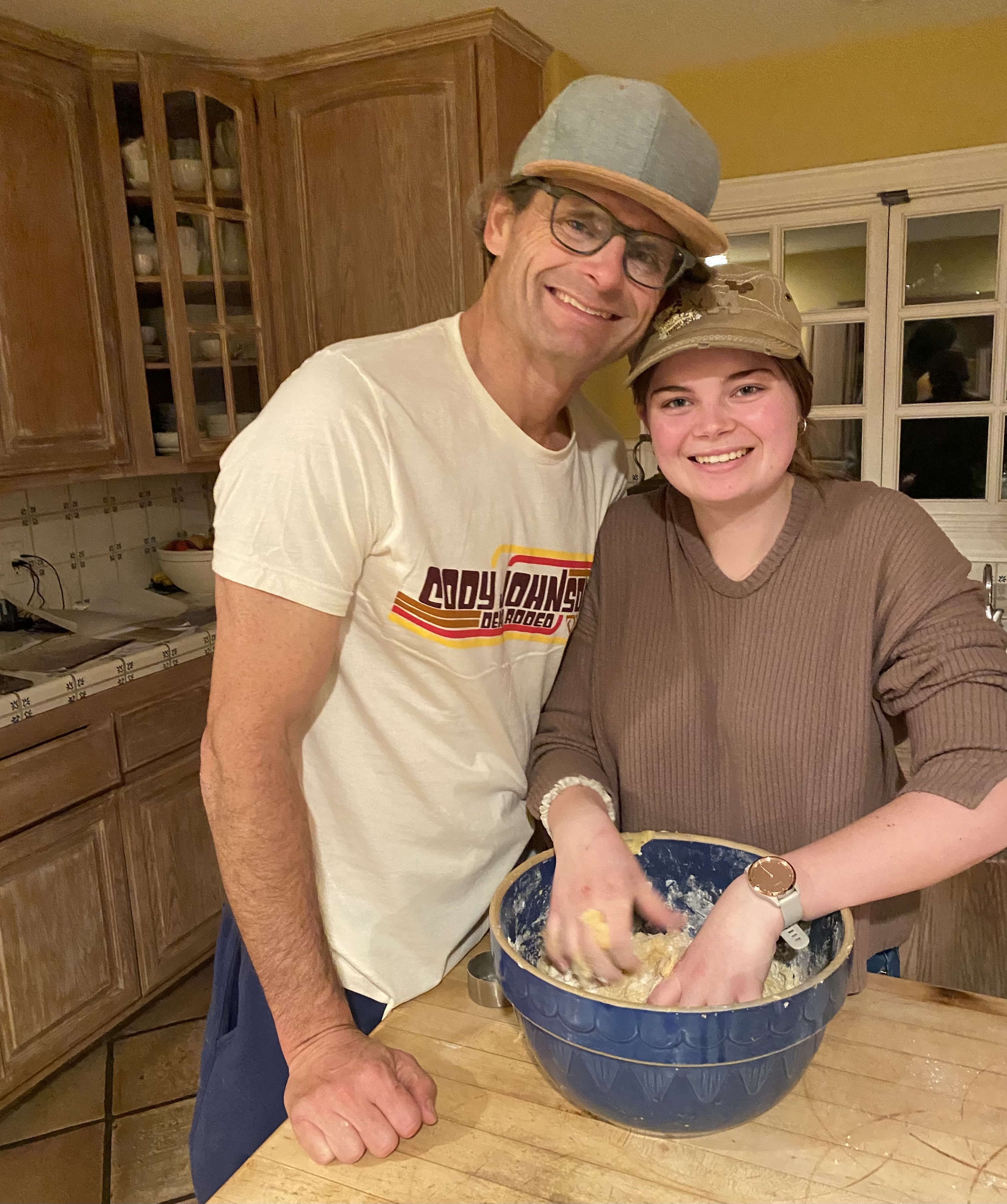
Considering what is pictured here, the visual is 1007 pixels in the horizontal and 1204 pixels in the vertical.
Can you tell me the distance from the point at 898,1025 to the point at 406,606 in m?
0.65

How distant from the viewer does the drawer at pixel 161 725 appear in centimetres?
240

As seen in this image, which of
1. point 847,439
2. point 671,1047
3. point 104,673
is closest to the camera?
point 671,1047

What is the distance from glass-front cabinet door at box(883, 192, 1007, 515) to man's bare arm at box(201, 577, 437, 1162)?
8.79 feet

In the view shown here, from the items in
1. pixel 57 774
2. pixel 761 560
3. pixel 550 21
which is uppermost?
pixel 550 21

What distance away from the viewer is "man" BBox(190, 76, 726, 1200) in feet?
3.07

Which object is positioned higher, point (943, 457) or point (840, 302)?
point (840, 302)

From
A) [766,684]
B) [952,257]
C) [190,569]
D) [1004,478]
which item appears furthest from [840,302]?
[766,684]

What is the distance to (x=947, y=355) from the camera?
3.03m

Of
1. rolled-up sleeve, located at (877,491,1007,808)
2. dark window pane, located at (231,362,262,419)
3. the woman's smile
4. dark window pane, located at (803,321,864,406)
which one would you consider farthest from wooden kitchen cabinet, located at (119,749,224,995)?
dark window pane, located at (803,321,864,406)

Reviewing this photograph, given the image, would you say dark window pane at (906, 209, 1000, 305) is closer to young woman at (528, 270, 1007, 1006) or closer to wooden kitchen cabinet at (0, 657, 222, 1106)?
young woman at (528, 270, 1007, 1006)

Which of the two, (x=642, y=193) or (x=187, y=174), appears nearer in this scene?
(x=642, y=193)

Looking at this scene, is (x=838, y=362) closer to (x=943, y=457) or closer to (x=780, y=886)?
(x=943, y=457)

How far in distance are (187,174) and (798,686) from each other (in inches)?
97.1

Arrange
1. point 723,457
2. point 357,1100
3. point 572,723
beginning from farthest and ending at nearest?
point 572,723
point 723,457
point 357,1100
